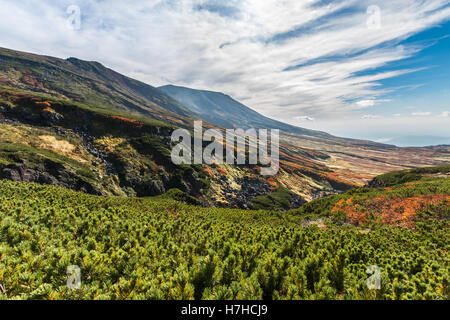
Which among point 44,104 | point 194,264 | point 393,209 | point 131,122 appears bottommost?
point 393,209

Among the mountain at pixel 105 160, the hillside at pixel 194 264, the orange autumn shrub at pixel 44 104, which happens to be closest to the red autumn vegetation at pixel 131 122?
the mountain at pixel 105 160

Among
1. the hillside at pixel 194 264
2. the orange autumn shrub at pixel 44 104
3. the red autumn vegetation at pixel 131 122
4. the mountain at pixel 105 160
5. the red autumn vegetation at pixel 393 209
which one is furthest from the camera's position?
the red autumn vegetation at pixel 131 122

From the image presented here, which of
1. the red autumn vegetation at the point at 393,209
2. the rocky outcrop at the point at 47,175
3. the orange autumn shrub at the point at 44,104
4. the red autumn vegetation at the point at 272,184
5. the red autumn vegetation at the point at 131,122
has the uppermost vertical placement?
the orange autumn shrub at the point at 44,104

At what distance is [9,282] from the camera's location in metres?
5.18

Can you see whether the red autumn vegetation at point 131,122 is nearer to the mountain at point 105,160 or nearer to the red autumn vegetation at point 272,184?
the mountain at point 105,160

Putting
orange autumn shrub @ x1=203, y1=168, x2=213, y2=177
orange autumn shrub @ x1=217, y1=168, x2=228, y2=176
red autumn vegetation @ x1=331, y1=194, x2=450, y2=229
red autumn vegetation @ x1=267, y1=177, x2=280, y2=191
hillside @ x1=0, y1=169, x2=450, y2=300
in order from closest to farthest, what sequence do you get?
hillside @ x1=0, y1=169, x2=450, y2=300 < red autumn vegetation @ x1=331, y1=194, x2=450, y2=229 < orange autumn shrub @ x1=203, y1=168, x2=213, y2=177 < orange autumn shrub @ x1=217, y1=168, x2=228, y2=176 < red autumn vegetation @ x1=267, y1=177, x2=280, y2=191

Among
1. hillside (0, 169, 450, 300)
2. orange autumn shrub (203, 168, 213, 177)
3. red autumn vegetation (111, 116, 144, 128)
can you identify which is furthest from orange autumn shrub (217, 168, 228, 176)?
hillside (0, 169, 450, 300)

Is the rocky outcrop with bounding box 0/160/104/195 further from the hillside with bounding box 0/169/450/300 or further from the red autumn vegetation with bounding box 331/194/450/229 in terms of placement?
the red autumn vegetation with bounding box 331/194/450/229

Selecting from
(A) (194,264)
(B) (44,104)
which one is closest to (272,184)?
(A) (194,264)

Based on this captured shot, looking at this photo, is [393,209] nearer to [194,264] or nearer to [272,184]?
[194,264]

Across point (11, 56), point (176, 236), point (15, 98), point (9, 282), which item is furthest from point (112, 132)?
point (11, 56)

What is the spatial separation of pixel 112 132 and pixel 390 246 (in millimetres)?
68881
